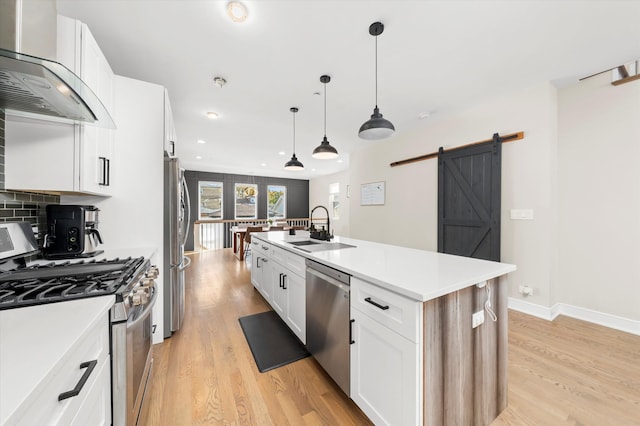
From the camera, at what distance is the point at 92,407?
2.66 ft

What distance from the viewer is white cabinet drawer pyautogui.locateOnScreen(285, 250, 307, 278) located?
76.4 inches

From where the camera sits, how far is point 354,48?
81.8 inches

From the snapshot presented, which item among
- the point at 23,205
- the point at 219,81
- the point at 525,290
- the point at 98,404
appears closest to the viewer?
the point at 98,404

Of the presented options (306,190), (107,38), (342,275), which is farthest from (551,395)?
(306,190)

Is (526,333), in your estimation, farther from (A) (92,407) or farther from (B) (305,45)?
(B) (305,45)

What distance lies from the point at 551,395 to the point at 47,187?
11.3ft

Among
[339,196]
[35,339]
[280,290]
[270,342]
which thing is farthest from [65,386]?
[339,196]

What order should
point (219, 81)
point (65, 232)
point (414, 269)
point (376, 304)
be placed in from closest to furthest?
1. point (376, 304)
2. point (414, 269)
3. point (65, 232)
4. point (219, 81)

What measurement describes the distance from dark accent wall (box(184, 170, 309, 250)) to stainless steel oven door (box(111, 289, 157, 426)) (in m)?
6.90

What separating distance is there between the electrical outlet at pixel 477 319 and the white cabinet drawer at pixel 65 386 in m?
1.58

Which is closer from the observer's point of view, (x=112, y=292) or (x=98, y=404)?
(x=98, y=404)

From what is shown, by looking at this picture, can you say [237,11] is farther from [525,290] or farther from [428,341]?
[525,290]

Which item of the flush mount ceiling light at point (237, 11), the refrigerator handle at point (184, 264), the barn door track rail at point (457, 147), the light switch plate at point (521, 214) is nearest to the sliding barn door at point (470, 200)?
the barn door track rail at point (457, 147)

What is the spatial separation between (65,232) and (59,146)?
584mm
